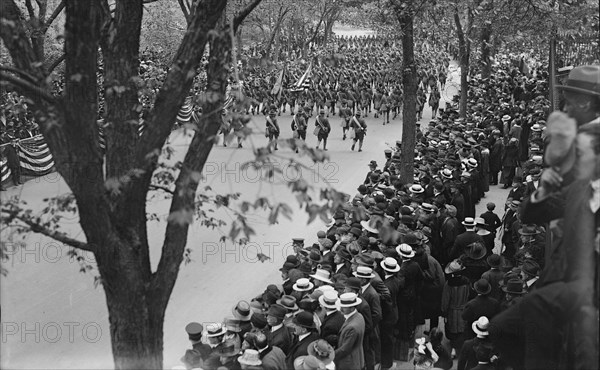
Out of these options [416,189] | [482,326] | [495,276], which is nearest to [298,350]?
[482,326]

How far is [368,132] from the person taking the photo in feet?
82.6

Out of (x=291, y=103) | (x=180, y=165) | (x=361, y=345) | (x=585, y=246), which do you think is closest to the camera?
(x=585, y=246)

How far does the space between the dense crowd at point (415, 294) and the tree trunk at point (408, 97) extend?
0.34 meters

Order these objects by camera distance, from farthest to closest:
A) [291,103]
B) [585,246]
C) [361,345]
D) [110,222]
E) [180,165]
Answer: [291,103] < [361,345] < [180,165] < [110,222] < [585,246]

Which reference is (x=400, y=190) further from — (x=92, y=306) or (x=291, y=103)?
(x=291, y=103)

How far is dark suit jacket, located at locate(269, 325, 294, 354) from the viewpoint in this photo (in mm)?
6934

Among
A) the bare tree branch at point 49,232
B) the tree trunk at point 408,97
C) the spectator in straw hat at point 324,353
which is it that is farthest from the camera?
the tree trunk at point 408,97

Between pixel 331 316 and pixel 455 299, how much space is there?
86.0 inches

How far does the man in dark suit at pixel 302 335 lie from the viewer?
6.89 metres

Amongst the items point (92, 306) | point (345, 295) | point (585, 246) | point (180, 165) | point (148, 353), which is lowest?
point (92, 306)

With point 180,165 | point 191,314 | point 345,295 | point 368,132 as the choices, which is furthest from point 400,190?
point 368,132

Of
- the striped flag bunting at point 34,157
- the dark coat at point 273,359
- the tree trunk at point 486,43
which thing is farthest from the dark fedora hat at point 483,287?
the striped flag bunting at point 34,157

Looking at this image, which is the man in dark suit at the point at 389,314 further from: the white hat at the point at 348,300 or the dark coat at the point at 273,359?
the dark coat at the point at 273,359

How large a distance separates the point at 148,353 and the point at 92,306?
6364 millimetres
